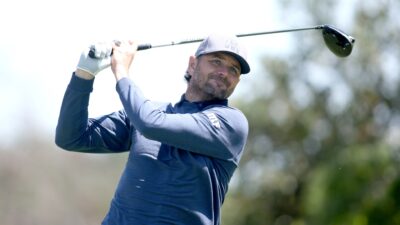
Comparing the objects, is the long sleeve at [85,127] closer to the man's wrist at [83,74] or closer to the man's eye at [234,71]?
the man's wrist at [83,74]

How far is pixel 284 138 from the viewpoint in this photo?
44.0 metres

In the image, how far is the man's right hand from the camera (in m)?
7.34

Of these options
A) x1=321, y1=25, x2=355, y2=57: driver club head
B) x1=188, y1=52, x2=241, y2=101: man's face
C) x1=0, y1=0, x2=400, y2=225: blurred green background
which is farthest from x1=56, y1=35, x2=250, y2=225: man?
x1=0, y1=0, x2=400, y2=225: blurred green background

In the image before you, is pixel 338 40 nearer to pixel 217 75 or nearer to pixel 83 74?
pixel 217 75

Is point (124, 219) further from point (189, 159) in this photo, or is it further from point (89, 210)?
point (89, 210)

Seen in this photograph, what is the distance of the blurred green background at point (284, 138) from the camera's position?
41375 mm

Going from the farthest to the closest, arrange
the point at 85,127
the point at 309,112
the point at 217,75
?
the point at 309,112
the point at 85,127
the point at 217,75

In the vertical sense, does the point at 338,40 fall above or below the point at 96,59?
above

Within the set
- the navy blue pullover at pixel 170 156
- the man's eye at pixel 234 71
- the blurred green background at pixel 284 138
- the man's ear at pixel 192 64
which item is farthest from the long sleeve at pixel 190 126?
the blurred green background at pixel 284 138

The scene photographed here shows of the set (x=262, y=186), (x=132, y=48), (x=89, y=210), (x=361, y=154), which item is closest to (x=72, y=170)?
(x=89, y=210)

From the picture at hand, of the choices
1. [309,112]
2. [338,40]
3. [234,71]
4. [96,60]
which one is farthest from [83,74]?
[309,112]

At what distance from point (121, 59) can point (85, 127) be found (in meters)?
0.53

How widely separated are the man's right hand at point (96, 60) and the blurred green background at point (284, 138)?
3248 centimetres

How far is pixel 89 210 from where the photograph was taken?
4275cm
